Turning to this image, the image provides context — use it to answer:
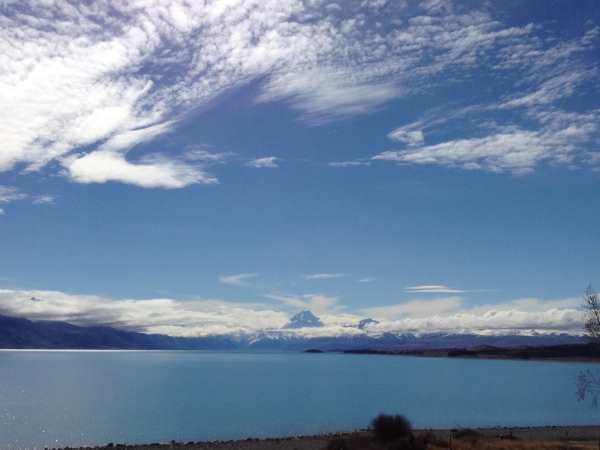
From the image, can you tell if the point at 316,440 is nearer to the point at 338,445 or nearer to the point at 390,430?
the point at 390,430

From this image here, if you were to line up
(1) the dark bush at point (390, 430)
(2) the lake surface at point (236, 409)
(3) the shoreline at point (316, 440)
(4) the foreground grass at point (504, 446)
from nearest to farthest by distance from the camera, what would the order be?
(4) the foreground grass at point (504, 446) → (1) the dark bush at point (390, 430) → (3) the shoreline at point (316, 440) → (2) the lake surface at point (236, 409)

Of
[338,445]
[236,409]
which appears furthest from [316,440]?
[236,409]

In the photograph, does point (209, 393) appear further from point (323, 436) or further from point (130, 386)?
point (323, 436)

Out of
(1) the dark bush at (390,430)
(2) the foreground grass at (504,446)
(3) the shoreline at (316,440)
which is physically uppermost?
(1) the dark bush at (390,430)

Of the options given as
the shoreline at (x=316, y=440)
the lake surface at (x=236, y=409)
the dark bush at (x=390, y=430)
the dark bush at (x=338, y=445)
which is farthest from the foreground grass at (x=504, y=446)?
the lake surface at (x=236, y=409)

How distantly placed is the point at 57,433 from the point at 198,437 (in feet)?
57.0

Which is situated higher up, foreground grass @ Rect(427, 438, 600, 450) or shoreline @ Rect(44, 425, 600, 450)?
foreground grass @ Rect(427, 438, 600, 450)

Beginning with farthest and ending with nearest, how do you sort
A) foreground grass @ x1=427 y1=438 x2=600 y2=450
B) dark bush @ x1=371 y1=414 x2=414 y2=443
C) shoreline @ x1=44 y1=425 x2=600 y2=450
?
shoreline @ x1=44 y1=425 x2=600 y2=450, dark bush @ x1=371 y1=414 x2=414 y2=443, foreground grass @ x1=427 y1=438 x2=600 y2=450

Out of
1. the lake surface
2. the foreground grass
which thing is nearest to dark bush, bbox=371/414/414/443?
the foreground grass

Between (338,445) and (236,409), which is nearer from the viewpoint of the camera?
(338,445)

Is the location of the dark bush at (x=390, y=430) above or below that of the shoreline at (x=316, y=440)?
above

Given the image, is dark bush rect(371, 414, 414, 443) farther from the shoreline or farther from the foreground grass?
the foreground grass

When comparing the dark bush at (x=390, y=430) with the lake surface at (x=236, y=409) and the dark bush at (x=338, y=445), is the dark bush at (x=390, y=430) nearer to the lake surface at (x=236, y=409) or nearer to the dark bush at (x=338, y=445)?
the dark bush at (x=338, y=445)

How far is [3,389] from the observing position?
119938 millimetres
